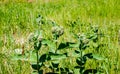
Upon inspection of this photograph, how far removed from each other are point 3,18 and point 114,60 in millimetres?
4083

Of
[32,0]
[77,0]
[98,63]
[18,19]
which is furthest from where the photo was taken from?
[32,0]

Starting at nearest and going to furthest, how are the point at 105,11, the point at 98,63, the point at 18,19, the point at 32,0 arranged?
1. the point at 98,63
2. the point at 18,19
3. the point at 105,11
4. the point at 32,0

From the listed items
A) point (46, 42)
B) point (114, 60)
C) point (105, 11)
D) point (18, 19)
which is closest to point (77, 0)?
point (105, 11)

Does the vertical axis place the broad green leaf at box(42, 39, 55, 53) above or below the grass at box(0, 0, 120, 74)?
above

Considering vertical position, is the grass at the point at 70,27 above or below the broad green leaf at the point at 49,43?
below

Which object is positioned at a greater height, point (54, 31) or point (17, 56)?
point (54, 31)

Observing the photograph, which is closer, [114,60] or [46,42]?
[46,42]

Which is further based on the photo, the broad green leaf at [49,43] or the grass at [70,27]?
the grass at [70,27]

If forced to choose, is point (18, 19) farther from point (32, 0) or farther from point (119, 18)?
point (32, 0)

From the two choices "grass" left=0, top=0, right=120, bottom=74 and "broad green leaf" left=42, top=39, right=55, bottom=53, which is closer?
"broad green leaf" left=42, top=39, right=55, bottom=53

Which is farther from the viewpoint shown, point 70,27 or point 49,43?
point 70,27

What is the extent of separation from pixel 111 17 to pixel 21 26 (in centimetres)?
218

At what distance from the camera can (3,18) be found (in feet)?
23.3

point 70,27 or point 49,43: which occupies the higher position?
point 49,43
